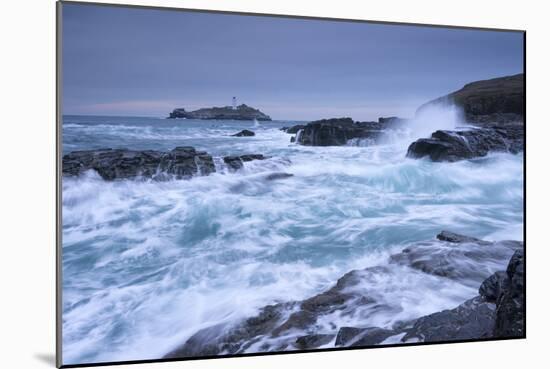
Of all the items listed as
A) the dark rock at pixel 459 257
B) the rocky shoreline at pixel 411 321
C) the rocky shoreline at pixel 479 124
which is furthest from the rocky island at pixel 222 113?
the dark rock at pixel 459 257

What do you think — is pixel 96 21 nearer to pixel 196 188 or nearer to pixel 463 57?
pixel 196 188

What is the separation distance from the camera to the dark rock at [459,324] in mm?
4613

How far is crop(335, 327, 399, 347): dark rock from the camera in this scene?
14.7 ft

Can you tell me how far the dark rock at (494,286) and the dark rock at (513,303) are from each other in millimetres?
23

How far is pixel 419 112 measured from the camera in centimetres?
479

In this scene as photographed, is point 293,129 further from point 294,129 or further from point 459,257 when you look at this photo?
point 459,257

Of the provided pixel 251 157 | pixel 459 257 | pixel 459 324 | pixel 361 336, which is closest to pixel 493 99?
pixel 459 257

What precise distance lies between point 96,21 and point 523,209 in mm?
3055

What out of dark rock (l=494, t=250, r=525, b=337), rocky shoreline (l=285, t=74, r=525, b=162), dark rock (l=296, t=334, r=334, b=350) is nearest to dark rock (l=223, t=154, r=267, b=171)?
rocky shoreline (l=285, t=74, r=525, b=162)

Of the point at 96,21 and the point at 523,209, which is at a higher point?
the point at 96,21

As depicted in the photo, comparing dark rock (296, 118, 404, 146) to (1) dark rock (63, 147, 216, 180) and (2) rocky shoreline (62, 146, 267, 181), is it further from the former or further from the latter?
(1) dark rock (63, 147, 216, 180)

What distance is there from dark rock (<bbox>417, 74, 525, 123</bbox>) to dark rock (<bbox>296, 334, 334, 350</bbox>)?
5.92ft

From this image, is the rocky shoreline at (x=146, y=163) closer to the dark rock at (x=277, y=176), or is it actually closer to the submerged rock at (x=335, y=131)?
the dark rock at (x=277, y=176)

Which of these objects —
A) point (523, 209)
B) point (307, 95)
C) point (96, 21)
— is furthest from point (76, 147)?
point (523, 209)
